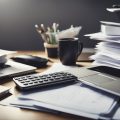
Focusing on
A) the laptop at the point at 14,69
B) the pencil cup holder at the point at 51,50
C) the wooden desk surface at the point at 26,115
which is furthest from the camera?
the pencil cup holder at the point at 51,50

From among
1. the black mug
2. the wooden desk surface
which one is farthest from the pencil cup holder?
the wooden desk surface

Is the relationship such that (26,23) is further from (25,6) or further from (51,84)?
(51,84)

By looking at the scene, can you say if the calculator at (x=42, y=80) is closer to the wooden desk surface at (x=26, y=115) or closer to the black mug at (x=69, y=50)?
the wooden desk surface at (x=26, y=115)

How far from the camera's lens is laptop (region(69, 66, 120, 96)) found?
772 millimetres

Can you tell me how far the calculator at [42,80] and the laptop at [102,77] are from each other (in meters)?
0.04

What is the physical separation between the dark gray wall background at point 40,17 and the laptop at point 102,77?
50 centimetres

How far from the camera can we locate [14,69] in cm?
102

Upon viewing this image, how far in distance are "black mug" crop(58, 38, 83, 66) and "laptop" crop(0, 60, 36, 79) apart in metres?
0.16

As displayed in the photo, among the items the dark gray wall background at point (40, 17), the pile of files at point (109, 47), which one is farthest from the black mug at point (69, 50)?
the dark gray wall background at point (40, 17)

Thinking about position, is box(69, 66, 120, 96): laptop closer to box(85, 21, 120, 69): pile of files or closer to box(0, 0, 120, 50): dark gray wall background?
box(85, 21, 120, 69): pile of files

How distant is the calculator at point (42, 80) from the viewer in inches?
31.5

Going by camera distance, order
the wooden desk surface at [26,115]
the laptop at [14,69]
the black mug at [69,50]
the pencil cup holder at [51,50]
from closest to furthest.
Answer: the wooden desk surface at [26,115]
the laptop at [14,69]
the black mug at [69,50]
the pencil cup holder at [51,50]

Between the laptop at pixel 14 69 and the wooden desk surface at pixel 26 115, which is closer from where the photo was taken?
the wooden desk surface at pixel 26 115

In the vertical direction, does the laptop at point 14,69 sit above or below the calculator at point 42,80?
below
